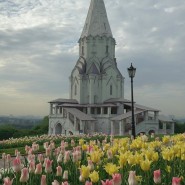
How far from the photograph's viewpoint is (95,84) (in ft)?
168

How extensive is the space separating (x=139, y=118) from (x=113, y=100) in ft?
18.3

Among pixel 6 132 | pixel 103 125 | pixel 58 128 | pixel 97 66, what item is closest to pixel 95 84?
pixel 97 66

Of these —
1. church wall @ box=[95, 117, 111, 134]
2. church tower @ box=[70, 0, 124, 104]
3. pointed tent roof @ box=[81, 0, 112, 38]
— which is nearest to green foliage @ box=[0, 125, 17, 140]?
church tower @ box=[70, 0, 124, 104]

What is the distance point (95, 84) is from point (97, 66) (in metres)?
2.76

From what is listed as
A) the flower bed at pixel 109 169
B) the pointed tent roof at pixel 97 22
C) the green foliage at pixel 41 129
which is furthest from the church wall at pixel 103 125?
the flower bed at pixel 109 169

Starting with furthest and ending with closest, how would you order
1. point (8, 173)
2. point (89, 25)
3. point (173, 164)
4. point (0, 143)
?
point (89, 25) < point (0, 143) < point (8, 173) < point (173, 164)

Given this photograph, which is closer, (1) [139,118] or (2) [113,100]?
(1) [139,118]

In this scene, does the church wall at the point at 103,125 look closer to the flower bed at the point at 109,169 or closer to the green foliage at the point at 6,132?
the green foliage at the point at 6,132

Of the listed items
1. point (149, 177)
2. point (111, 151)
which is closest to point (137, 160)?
point (149, 177)

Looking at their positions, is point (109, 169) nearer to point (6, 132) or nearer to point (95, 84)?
point (95, 84)

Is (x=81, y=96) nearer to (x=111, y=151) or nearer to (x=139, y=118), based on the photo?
(x=139, y=118)

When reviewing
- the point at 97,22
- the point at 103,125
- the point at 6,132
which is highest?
the point at 97,22

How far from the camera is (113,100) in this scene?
161 ft

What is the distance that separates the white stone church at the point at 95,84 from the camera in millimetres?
48250
